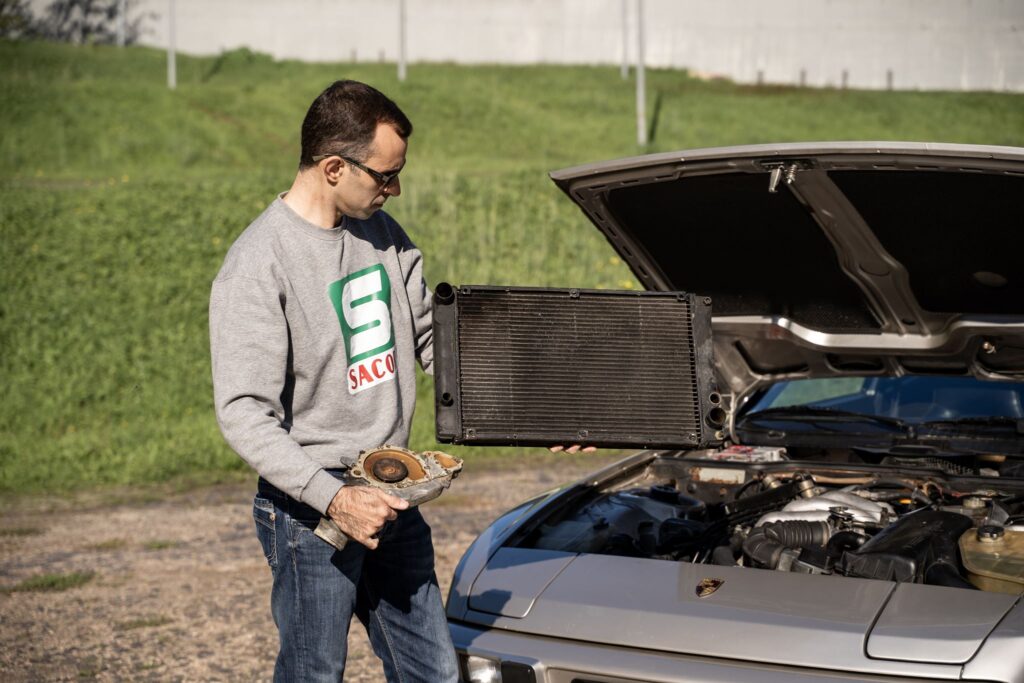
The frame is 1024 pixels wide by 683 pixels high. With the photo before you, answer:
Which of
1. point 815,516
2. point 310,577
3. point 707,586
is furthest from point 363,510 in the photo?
point 815,516

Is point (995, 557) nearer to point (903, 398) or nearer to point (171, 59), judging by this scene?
point (903, 398)

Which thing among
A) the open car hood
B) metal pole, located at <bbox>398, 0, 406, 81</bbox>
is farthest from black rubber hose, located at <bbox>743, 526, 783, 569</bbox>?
metal pole, located at <bbox>398, 0, 406, 81</bbox>

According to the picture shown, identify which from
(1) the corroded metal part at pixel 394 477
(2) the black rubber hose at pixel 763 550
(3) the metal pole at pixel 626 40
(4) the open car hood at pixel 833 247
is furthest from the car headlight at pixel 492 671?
(3) the metal pole at pixel 626 40

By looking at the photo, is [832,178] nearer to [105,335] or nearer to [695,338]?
[695,338]

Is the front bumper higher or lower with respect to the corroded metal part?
lower

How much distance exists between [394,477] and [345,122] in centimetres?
84

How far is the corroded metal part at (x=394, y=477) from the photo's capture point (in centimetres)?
280

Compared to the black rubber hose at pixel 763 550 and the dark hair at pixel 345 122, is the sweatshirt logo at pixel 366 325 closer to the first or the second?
the dark hair at pixel 345 122

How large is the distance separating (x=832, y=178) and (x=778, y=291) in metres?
0.75

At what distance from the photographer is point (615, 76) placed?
135 feet

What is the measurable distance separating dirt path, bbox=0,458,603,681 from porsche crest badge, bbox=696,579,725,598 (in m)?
2.14

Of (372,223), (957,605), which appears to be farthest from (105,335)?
(957,605)

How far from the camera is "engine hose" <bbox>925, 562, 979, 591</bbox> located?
3307 mm

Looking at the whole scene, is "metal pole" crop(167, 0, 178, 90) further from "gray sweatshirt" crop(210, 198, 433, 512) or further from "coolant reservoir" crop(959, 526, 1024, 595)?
"coolant reservoir" crop(959, 526, 1024, 595)
